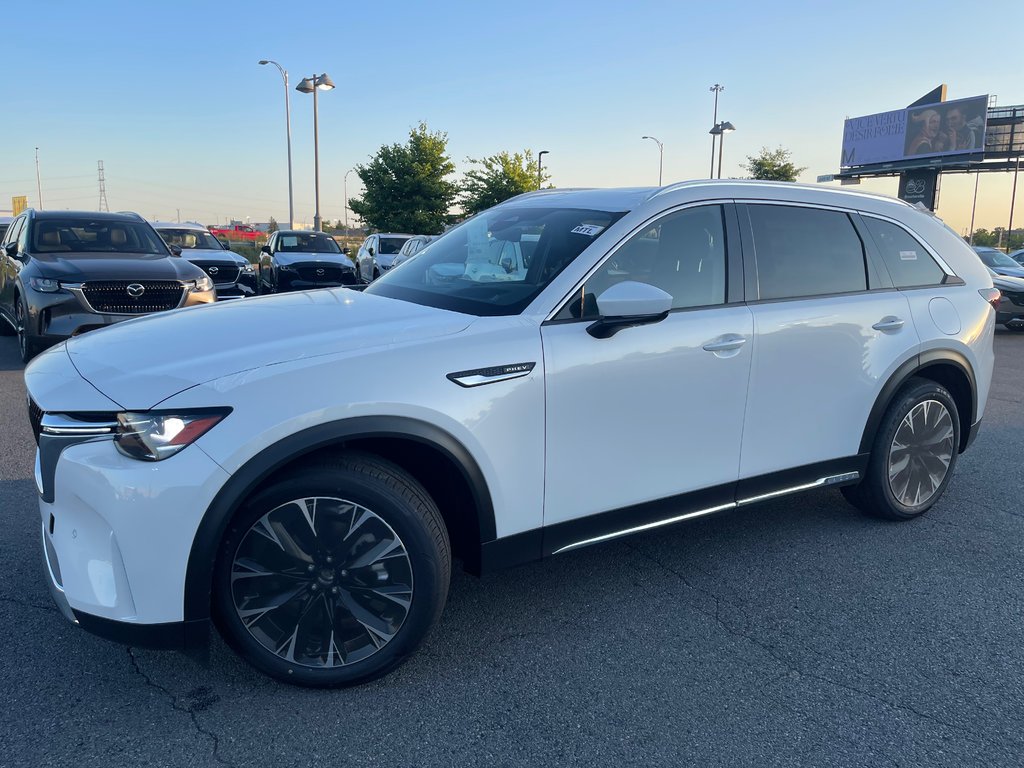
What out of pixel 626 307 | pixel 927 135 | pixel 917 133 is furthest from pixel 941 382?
pixel 917 133

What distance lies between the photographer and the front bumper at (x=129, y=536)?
2.34 metres

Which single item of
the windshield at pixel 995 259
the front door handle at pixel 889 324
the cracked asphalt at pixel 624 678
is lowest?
the cracked asphalt at pixel 624 678

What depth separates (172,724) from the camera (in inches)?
99.5

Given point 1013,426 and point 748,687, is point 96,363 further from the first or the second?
point 1013,426

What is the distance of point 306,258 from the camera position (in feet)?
56.7

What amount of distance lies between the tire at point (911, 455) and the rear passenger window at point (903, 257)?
554mm

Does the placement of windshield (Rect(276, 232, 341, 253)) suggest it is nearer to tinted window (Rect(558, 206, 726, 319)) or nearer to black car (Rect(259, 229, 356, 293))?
black car (Rect(259, 229, 356, 293))

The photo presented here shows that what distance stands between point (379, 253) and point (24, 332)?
12.0 metres

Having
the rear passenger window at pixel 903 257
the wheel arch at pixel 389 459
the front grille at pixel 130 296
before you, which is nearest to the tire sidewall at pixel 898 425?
the rear passenger window at pixel 903 257

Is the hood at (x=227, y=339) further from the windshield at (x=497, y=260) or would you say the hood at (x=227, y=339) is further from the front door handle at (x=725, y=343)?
the front door handle at (x=725, y=343)

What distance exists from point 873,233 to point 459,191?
109 feet

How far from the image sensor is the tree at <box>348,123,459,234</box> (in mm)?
34531

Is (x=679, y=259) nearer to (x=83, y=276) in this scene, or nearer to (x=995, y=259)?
(x=83, y=276)

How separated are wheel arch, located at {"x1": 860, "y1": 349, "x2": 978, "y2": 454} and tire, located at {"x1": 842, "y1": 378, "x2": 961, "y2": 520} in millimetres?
85
